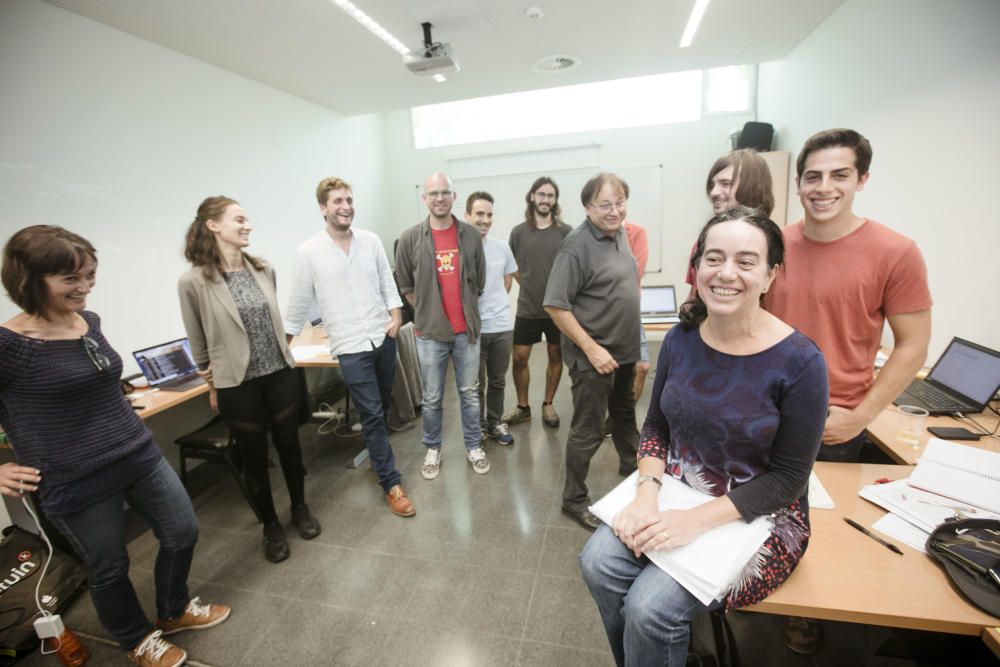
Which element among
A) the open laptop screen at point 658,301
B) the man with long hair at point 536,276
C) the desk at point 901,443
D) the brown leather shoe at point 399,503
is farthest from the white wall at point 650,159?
the brown leather shoe at point 399,503

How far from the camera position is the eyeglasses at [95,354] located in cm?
137

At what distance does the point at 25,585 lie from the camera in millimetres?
1794

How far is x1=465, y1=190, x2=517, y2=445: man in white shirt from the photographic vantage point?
2870mm

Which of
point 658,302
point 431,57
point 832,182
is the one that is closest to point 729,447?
point 832,182

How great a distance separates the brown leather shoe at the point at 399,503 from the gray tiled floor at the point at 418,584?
61mm

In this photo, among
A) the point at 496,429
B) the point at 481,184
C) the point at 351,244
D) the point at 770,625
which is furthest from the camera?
the point at 481,184

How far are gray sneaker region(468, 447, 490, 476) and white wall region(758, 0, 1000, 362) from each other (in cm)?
249

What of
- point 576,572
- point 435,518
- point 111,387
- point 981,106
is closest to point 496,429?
point 435,518

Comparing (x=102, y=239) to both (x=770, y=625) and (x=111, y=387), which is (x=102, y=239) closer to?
(x=111, y=387)

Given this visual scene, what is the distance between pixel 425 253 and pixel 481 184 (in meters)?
3.35

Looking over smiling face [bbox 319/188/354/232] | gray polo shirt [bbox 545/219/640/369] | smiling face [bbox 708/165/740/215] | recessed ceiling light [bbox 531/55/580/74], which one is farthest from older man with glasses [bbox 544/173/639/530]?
recessed ceiling light [bbox 531/55/580/74]

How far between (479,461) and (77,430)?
75.3 inches

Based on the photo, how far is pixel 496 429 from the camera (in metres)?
3.09

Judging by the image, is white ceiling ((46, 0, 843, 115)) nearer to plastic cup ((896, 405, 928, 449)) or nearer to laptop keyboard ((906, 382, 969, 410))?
laptop keyboard ((906, 382, 969, 410))
